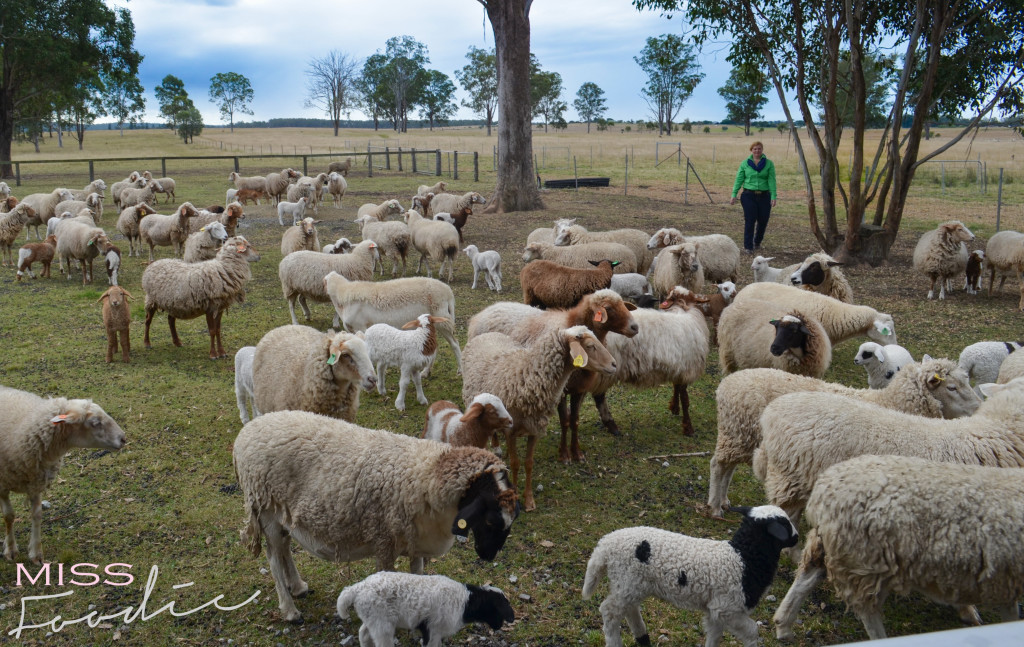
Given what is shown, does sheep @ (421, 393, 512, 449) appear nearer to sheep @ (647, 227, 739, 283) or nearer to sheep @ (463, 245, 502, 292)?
sheep @ (463, 245, 502, 292)

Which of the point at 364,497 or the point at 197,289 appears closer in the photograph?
the point at 364,497

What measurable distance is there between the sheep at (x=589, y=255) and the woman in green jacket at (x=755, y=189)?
13.1 ft

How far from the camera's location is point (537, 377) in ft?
19.5

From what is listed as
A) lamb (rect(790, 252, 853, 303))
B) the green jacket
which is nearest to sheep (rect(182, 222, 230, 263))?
lamb (rect(790, 252, 853, 303))

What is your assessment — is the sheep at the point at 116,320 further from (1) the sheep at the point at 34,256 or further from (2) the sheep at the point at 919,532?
(2) the sheep at the point at 919,532

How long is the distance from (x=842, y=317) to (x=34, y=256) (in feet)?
52.2

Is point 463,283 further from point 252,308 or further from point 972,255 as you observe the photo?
point 972,255

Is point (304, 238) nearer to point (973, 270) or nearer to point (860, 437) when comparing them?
point (860, 437)

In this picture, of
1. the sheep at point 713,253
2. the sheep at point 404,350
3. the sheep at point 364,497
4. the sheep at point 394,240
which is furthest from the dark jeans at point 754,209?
the sheep at point 364,497

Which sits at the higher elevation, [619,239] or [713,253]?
[619,239]

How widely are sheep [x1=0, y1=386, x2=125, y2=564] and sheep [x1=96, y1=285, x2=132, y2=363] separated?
4.22 metres

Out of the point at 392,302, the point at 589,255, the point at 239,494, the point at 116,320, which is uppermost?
the point at 589,255

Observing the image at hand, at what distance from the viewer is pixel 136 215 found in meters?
17.5

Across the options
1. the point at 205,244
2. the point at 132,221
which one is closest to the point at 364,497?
the point at 205,244
